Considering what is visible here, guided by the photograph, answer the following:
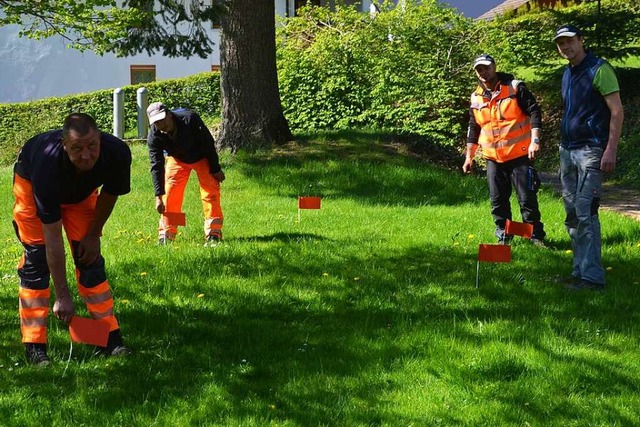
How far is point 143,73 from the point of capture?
30.0 meters

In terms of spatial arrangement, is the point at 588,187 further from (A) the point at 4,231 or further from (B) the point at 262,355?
(A) the point at 4,231

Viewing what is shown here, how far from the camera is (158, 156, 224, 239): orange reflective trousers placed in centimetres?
851

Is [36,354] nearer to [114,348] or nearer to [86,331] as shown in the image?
[114,348]

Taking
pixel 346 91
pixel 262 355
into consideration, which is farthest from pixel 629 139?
pixel 262 355

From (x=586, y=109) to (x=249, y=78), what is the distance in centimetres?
744

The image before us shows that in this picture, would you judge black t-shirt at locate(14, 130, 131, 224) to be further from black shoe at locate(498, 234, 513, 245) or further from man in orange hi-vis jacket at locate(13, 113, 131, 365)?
black shoe at locate(498, 234, 513, 245)

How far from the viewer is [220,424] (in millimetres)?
4188

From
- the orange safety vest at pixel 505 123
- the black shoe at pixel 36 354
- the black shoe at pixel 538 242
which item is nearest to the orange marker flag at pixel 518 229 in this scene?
the black shoe at pixel 538 242

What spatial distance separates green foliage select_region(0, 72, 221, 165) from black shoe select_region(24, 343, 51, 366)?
17386 mm

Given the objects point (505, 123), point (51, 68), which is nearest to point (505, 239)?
point (505, 123)

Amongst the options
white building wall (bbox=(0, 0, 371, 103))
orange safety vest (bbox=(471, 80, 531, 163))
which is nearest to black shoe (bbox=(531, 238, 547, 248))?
orange safety vest (bbox=(471, 80, 531, 163))

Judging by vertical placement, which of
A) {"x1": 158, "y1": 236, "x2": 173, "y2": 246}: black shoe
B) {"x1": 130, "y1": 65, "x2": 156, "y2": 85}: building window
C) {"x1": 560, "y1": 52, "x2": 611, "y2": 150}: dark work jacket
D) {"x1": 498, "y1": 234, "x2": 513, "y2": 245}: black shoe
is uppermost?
{"x1": 130, "y1": 65, "x2": 156, "y2": 85}: building window

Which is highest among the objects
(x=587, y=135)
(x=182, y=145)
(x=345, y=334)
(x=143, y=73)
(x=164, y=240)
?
(x=143, y=73)

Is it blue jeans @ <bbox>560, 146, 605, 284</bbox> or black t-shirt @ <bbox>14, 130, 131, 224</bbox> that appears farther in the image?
blue jeans @ <bbox>560, 146, 605, 284</bbox>
